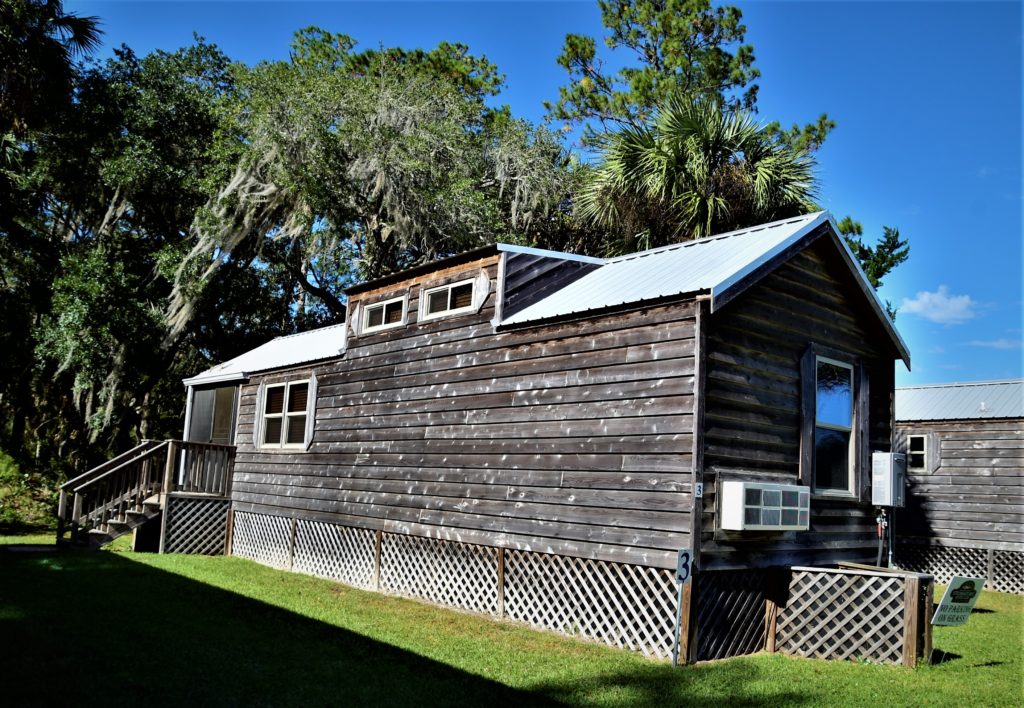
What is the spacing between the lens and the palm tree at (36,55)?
14.5 meters

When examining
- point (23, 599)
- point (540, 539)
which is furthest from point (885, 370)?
point (23, 599)

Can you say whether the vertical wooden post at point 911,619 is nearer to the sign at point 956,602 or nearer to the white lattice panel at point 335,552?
the sign at point 956,602

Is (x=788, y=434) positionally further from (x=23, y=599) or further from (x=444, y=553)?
(x=23, y=599)

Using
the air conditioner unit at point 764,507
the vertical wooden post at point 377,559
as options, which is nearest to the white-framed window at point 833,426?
the air conditioner unit at point 764,507

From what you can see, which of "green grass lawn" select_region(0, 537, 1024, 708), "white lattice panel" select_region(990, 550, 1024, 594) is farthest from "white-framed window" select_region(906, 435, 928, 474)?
"green grass lawn" select_region(0, 537, 1024, 708)

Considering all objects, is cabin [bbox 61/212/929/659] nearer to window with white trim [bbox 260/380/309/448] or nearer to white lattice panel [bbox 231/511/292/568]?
white lattice panel [bbox 231/511/292/568]

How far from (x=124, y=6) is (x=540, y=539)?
Answer: 14725mm

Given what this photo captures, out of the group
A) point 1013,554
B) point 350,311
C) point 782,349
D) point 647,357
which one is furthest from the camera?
point 1013,554

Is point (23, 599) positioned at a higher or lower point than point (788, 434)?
lower

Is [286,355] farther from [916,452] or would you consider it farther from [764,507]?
[916,452]

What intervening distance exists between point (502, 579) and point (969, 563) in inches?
A: 488

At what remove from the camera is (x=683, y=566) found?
8258 millimetres

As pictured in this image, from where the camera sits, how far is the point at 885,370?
1191cm

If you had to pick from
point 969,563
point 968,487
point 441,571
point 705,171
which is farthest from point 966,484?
point 441,571
